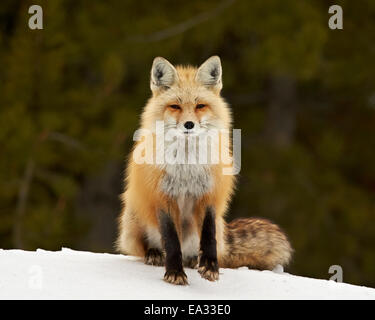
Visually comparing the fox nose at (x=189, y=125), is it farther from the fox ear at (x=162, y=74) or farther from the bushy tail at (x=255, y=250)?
the bushy tail at (x=255, y=250)

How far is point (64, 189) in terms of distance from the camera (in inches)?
373

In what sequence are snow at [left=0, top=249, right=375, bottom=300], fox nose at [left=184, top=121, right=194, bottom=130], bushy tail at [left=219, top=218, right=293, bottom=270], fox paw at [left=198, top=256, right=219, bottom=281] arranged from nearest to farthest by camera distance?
snow at [left=0, top=249, right=375, bottom=300]
fox nose at [left=184, top=121, right=194, bottom=130]
fox paw at [left=198, top=256, right=219, bottom=281]
bushy tail at [left=219, top=218, right=293, bottom=270]

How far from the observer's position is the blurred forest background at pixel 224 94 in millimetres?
9391

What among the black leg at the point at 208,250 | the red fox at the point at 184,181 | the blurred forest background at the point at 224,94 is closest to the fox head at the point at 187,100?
the red fox at the point at 184,181

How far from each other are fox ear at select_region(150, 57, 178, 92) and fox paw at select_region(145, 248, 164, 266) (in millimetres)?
1227

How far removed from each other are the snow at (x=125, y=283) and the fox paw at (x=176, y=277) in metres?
0.04

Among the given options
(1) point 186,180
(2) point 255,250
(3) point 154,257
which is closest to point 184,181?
(1) point 186,180

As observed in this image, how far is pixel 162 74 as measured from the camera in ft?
15.3

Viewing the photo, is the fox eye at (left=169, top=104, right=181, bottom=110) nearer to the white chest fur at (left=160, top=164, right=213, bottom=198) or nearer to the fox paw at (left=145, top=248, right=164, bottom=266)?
the white chest fur at (left=160, top=164, right=213, bottom=198)

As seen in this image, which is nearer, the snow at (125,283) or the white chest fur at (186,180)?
the snow at (125,283)

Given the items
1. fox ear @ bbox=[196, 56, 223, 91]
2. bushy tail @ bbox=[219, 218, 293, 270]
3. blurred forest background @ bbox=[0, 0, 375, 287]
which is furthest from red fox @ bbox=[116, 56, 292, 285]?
blurred forest background @ bbox=[0, 0, 375, 287]

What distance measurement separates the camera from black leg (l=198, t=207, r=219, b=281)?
4.51 metres

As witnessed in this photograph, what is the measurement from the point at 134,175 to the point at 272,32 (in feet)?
21.4

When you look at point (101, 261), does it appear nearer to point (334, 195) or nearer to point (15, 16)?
point (15, 16)
